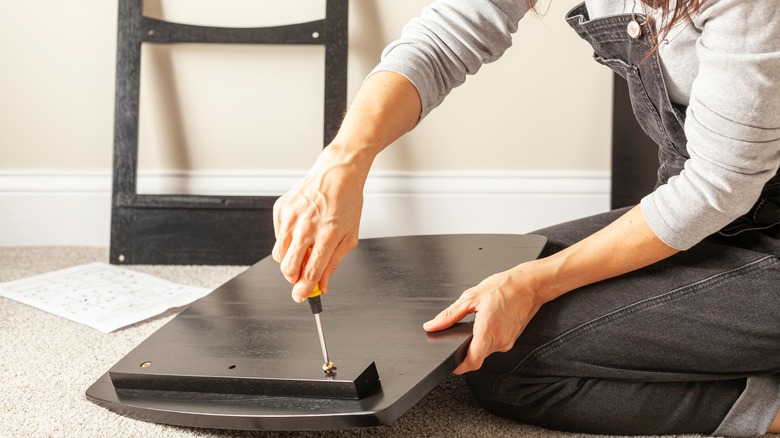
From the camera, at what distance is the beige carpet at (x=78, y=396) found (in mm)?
1042

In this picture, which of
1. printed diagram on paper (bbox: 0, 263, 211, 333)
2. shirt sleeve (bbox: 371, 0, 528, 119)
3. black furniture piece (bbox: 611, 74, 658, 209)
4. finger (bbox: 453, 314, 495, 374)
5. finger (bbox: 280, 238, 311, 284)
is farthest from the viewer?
black furniture piece (bbox: 611, 74, 658, 209)

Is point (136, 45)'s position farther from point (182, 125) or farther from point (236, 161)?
point (236, 161)

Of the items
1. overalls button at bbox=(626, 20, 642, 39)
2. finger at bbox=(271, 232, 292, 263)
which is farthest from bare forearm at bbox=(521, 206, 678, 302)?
finger at bbox=(271, 232, 292, 263)

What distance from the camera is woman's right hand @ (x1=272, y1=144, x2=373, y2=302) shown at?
32.9 inches

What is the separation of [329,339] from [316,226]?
21 centimetres

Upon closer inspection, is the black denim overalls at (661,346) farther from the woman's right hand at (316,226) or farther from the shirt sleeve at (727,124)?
the woman's right hand at (316,226)

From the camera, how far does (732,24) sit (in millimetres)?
848

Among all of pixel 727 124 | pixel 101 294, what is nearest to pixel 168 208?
pixel 101 294

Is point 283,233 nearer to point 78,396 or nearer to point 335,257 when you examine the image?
Answer: point 335,257

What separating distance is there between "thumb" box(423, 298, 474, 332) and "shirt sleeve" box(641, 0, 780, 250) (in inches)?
9.1

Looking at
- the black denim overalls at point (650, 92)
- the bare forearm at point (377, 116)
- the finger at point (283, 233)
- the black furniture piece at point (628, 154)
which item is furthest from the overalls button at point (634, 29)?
the black furniture piece at point (628, 154)

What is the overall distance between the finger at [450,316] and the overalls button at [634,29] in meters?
0.38

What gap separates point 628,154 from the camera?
6.07ft

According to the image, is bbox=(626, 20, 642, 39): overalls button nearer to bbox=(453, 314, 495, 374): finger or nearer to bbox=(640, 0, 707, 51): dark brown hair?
bbox=(640, 0, 707, 51): dark brown hair
